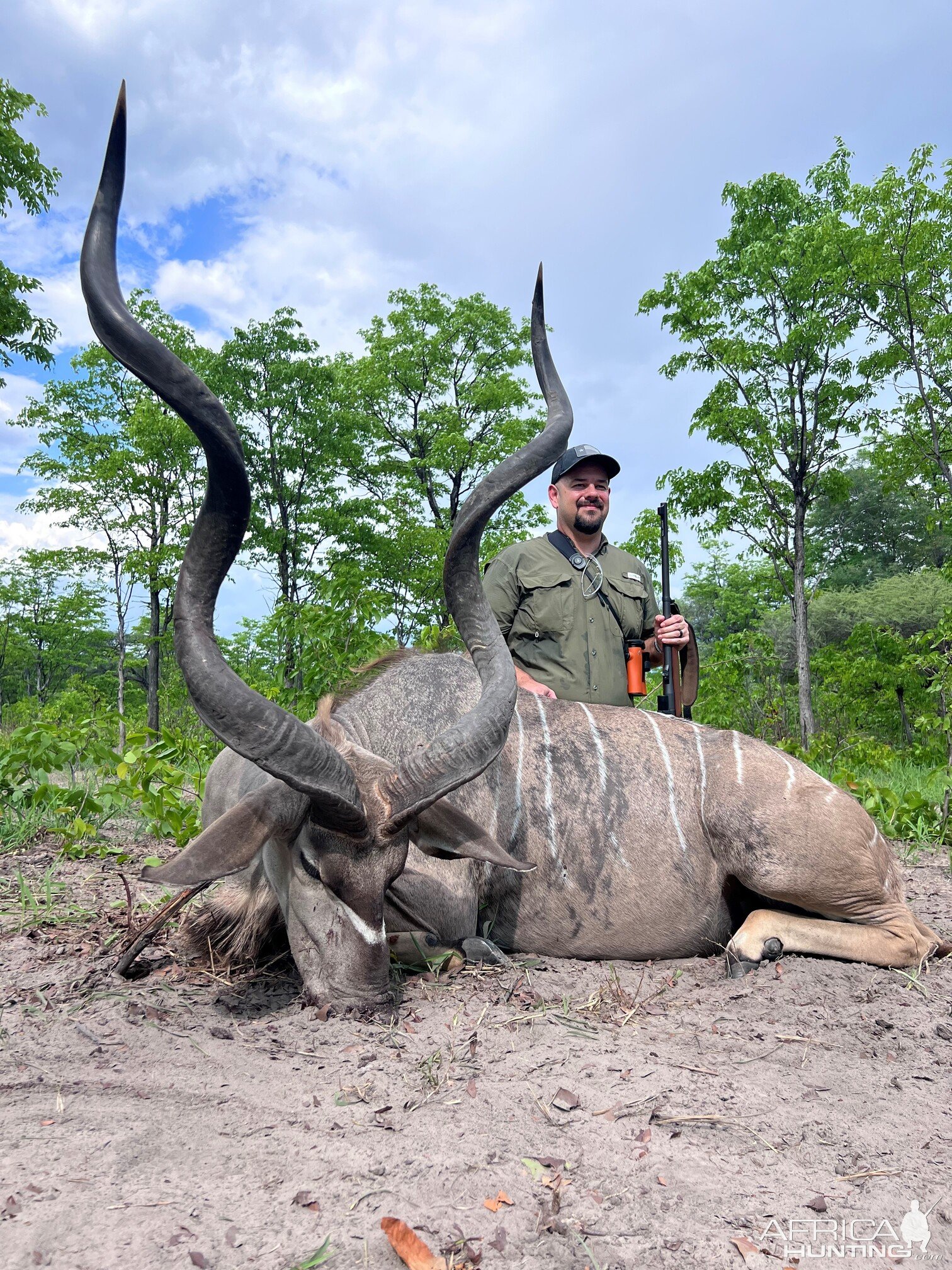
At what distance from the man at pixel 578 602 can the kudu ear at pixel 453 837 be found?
201cm

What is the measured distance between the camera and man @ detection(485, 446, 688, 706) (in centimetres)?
562

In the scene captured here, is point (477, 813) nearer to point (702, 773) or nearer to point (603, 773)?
point (603, 773)

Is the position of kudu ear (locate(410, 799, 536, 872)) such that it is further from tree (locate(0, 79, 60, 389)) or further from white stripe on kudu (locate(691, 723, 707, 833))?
tree (locate(0, 79, 60, 389))

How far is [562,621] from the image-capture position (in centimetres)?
561

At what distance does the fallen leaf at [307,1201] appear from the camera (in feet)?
6.15

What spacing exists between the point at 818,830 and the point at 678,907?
2.47ft

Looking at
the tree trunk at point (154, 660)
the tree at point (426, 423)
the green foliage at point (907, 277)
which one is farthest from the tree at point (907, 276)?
the tree trunk at point (154, 660)

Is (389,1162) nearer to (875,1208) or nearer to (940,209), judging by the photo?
(875,1208)

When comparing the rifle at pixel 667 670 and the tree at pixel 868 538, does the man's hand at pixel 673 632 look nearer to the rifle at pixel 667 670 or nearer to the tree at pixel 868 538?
the rifle at pixel 667 670

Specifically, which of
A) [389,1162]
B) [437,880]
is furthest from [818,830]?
[389,1162]

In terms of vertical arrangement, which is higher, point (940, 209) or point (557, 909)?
point (940, 209)

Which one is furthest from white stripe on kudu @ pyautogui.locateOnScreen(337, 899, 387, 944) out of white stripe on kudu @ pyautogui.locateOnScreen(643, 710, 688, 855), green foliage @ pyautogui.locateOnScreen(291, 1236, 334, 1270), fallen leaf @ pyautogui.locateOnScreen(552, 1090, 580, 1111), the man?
the man

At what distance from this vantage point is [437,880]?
3.78 m

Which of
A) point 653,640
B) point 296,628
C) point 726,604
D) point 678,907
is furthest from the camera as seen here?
point 726,604
